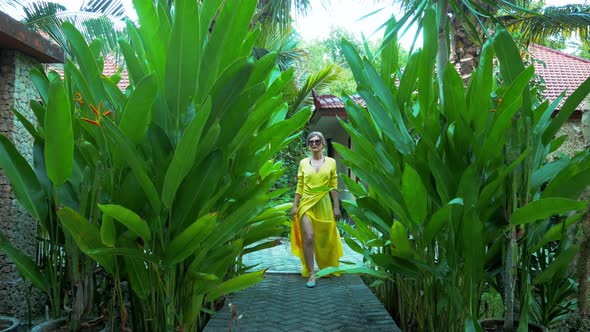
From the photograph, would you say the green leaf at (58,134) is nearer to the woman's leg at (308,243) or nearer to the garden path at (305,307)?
the garden path at (305,307)

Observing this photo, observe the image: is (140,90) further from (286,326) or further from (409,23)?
(286,326)

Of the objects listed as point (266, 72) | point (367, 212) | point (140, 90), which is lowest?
point (367, 212)

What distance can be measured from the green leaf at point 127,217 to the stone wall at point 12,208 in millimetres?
2504

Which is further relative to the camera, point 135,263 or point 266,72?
point 266,72

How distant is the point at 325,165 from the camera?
591cm

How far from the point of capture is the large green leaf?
233cm

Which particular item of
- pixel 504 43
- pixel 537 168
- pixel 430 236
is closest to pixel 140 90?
pixel 430 236

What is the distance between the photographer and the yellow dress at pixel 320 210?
5855 mm

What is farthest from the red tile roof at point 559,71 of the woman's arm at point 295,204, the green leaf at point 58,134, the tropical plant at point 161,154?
the green leaf at point 58,134

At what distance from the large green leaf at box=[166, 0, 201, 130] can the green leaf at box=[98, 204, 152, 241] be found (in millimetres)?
565

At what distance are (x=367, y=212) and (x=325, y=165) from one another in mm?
2478

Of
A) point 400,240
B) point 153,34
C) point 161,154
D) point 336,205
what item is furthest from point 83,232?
Result: point 336,205

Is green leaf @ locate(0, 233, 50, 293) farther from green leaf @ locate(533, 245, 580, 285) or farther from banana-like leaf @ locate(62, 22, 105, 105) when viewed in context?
green leaf @ locate(533, 245, 580, 285)

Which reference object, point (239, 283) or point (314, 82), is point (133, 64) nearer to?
point (239, 283)
